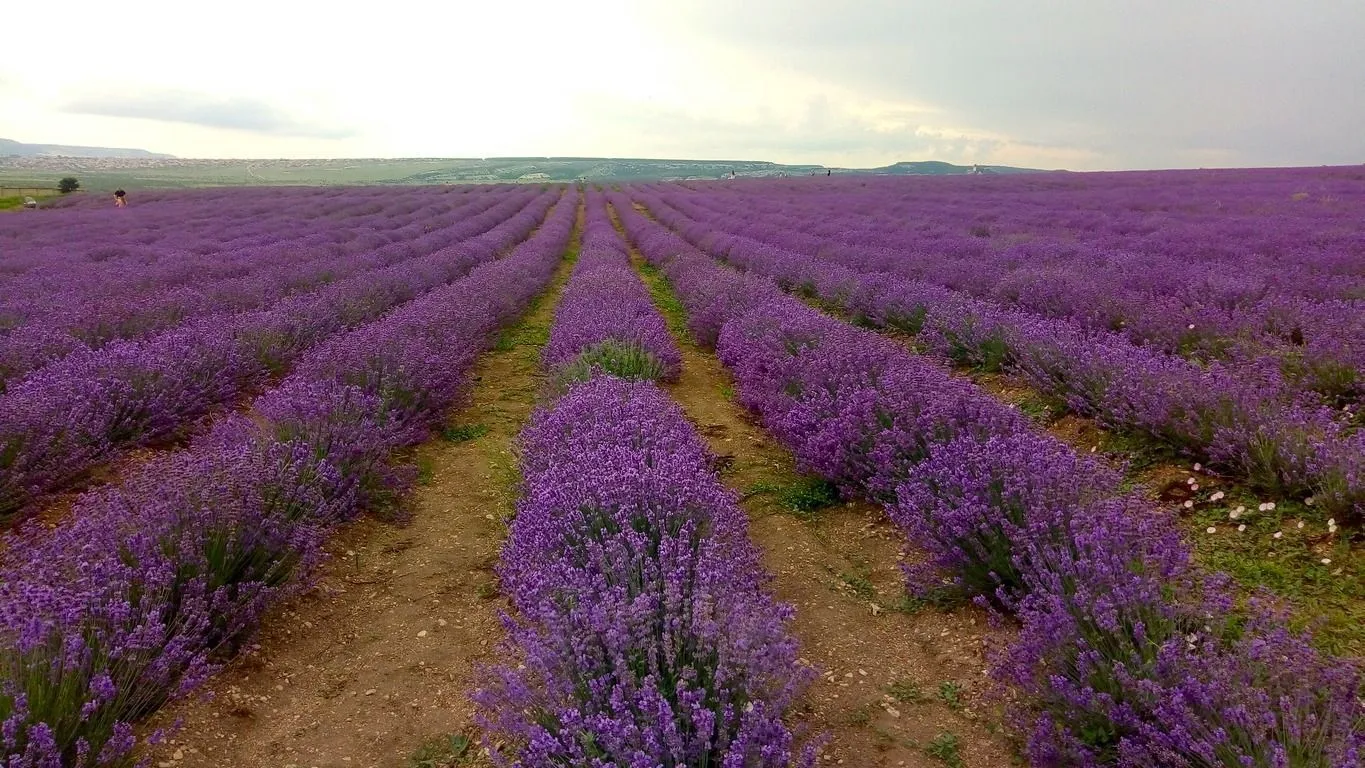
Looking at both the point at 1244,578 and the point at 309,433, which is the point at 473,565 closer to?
the point at 309,433

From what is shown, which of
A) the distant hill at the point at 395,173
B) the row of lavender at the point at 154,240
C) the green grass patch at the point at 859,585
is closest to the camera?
the green grass patch at the point at 859,585

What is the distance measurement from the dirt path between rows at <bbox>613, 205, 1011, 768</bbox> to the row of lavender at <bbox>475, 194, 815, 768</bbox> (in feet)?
1.29

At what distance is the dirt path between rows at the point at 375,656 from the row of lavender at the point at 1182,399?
3.59 meters

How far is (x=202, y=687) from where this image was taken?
2.69m

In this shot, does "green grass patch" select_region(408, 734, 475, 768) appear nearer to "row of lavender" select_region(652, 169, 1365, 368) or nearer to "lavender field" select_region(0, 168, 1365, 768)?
"lavender field" select_region(0, 168, 1365, 768)

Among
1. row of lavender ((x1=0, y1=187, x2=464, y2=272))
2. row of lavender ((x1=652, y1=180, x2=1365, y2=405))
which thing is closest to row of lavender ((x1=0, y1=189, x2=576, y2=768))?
row of lavender ((x1=652, y1=180, x2=1365, y2=405))

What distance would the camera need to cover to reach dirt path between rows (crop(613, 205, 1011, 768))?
244 cm

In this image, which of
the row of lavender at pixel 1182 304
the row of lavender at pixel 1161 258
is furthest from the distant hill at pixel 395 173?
the row of lavender at pixel 1182 304

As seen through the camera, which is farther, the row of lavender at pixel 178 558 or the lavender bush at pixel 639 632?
the row of lavender at pixel 178 558

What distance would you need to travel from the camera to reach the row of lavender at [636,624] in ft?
5.87

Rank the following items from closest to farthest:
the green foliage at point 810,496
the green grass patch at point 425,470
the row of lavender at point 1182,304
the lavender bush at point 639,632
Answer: the lavender bush at point 639,632
the green foliage at point 810,496
the row of lavender at point 1182,304
the green grass patch at point 425,470

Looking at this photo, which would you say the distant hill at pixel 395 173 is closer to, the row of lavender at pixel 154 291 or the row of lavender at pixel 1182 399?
the row of lavender at pixel 154 291

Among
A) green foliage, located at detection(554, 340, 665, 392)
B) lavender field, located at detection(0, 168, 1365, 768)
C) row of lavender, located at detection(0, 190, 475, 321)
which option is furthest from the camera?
row of lavender, located at detection(0, 190, 475, 321)

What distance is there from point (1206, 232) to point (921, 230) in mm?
4930
